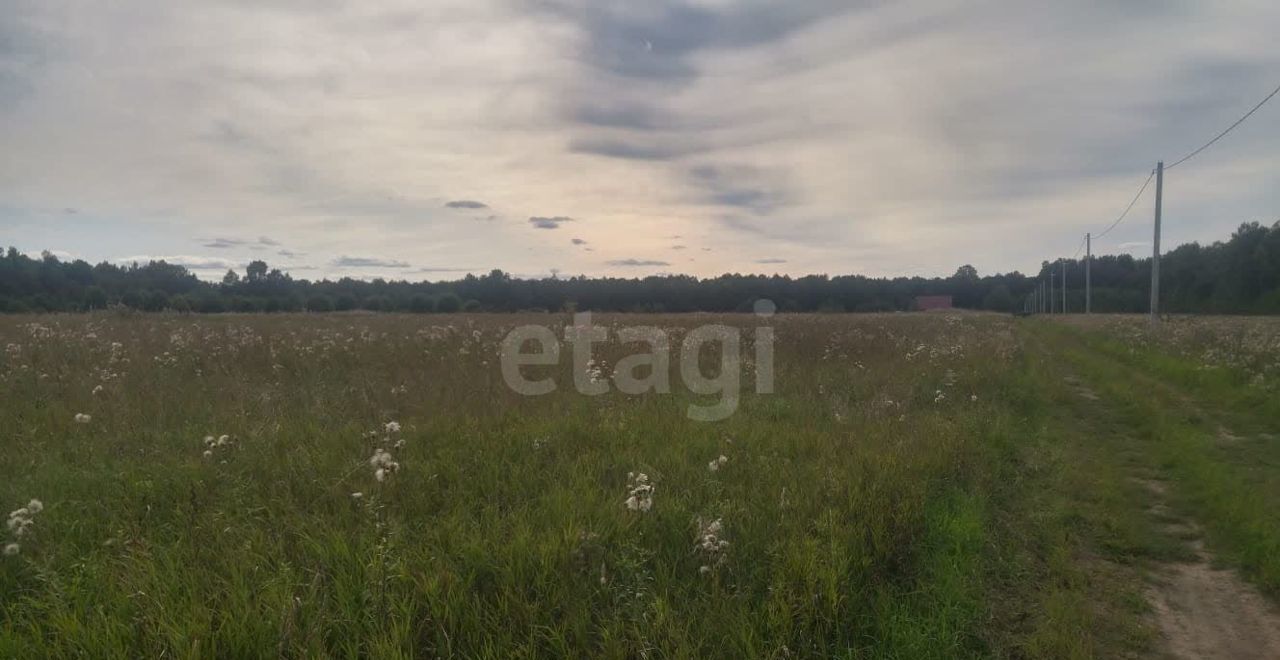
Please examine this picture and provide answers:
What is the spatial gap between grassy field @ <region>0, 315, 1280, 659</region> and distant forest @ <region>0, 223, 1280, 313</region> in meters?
23.2

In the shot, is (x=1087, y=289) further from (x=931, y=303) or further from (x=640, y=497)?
(x=640, y=497)

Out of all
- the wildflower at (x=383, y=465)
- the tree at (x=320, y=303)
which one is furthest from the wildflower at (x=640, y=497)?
the tree at (x=320, y=303)

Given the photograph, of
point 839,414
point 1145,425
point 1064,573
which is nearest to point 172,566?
point 1064,573

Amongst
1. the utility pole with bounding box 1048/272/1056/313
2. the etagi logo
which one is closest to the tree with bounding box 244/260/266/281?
the etagi logo

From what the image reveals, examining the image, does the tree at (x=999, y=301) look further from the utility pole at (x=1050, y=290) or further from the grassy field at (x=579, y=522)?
the grassy field at (x=579, y=522)

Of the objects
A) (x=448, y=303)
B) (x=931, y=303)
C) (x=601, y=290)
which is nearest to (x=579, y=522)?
(x=448, y=303)

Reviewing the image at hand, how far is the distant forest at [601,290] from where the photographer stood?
1433 inches

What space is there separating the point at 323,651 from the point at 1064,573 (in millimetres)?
3990

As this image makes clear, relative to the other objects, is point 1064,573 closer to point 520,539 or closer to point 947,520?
A: point 947,520

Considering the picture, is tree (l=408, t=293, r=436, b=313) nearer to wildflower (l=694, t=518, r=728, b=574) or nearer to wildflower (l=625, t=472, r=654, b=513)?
wildflower (l=625, t=472, r=654, b=513)

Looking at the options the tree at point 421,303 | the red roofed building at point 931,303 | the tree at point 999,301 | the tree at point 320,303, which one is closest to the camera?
the tree at point 320,303

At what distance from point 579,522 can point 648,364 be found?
7259mm

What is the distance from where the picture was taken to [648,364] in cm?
1105

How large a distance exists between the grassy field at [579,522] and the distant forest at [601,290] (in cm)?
2317
